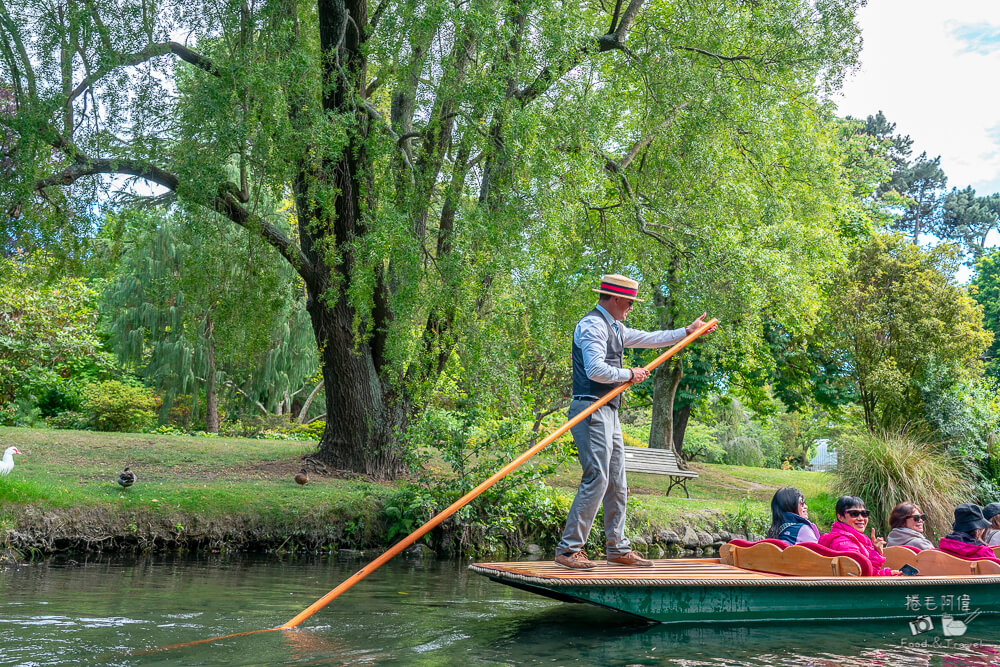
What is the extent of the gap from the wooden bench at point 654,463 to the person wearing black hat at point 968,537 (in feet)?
21.7

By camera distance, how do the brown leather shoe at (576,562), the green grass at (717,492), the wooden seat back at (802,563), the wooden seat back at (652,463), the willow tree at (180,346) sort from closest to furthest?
the brown leather shoe at (576,562)
the wooden seat back at (802,563)
the green grass at (717,492)
the wooden seat back at (652,463)
the willow tree at (180,346)

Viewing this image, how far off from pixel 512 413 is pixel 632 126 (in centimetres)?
469

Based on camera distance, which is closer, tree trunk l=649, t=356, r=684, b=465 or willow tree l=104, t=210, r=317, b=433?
tree trunk l=649, t=356, r=684, b=465

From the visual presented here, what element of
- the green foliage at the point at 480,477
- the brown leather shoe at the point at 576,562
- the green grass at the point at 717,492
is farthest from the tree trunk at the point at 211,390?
the brown leather shoe at the point at 576,562

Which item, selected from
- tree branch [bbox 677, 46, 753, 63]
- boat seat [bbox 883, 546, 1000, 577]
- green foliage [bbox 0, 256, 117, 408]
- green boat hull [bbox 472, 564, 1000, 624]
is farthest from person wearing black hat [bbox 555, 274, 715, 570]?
green foliage [bbox 0, 256, 117, 408]

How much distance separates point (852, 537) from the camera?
684 cm

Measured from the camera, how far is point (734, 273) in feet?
36.9

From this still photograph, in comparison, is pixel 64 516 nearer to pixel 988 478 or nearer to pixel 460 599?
pixel 460 599

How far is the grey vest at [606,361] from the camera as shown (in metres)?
6.19

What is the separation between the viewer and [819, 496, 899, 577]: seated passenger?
22.1ft

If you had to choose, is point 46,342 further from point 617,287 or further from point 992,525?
point 992,525

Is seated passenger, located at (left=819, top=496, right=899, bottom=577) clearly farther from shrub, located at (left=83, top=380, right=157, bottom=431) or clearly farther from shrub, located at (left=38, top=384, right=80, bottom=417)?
shrub, located at (left=38, top=384, right=80, bottom=417)

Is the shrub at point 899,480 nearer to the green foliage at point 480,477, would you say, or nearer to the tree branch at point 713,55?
the green foliage at point 480,477

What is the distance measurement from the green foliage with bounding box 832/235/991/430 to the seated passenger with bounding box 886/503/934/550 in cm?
868
